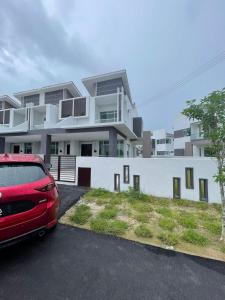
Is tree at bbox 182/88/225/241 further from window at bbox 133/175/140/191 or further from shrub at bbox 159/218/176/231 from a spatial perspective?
window at bbox 133/175/140/191

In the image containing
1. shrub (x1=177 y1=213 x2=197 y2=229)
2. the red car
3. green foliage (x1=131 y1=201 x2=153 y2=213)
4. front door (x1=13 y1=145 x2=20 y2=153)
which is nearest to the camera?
the red car

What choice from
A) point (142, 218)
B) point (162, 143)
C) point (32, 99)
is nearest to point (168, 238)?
point (142, 218)

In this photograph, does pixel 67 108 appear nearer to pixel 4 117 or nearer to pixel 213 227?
pixel 4 117

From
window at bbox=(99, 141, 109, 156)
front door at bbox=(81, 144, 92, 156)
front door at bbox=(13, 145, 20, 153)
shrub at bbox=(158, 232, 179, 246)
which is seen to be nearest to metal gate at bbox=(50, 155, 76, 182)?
shrub at bbox=(158, 232, 179, 246)

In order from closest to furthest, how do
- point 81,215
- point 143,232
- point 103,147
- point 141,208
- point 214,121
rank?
point 143,232
point 214,121
point 81,215
point 141,208
point 103,147

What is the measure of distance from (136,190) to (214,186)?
3.08 m

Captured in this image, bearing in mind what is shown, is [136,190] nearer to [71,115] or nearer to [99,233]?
[99,233]

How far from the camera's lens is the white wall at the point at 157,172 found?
20.7 ft

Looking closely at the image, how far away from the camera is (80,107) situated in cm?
1535

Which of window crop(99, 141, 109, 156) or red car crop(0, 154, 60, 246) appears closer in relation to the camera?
red car crop(0, 154, 60, 246)

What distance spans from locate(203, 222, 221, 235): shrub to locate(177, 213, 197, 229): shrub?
28 cm

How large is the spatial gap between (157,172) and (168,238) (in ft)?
12.4

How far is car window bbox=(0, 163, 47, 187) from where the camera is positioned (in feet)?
8.67

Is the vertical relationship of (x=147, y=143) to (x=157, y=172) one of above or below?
above
